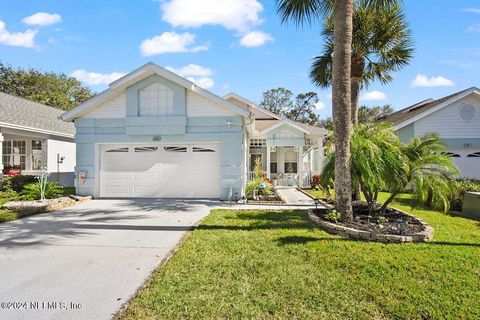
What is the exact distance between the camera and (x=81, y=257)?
5551 mm

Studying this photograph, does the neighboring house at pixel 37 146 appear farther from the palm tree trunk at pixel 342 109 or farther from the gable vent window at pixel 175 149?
the palm tree trunk at pixel 342 109

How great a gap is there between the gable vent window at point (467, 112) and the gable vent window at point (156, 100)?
15.9 m

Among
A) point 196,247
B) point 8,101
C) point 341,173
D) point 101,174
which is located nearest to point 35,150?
point 8,101

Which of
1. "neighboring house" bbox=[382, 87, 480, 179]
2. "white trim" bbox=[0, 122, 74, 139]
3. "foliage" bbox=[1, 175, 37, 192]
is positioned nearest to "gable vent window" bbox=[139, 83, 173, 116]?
"foliage" bbox=[1, 175, 37, 192]

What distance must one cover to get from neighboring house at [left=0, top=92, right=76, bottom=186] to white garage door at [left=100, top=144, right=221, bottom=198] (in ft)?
23.3

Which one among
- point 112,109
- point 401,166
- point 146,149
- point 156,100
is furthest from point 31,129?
point 401,166

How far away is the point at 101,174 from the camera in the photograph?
13.0 meters

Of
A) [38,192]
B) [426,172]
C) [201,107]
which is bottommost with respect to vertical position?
[38,192]

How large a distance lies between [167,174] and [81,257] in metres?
7.48

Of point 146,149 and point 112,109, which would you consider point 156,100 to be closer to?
point 112,109

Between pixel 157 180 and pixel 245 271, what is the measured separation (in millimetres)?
8966

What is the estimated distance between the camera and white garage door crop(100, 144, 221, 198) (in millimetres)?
12852

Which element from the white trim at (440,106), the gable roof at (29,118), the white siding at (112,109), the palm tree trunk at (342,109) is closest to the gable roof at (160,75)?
the white siding at (112,109)

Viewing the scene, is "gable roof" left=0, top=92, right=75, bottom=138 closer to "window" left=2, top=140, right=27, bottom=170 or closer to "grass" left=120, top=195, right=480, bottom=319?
"window" left=2, top=140, right=27, bottom=170
